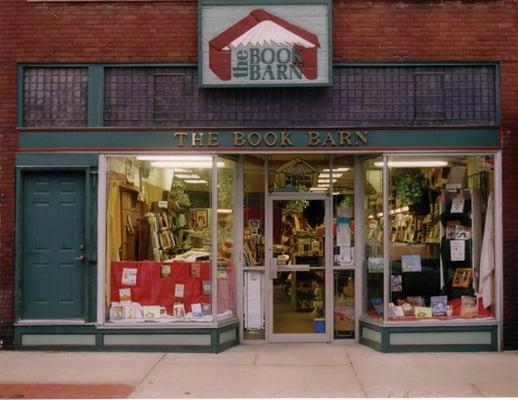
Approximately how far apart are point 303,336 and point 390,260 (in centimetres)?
180

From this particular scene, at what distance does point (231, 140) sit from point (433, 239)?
3332mm

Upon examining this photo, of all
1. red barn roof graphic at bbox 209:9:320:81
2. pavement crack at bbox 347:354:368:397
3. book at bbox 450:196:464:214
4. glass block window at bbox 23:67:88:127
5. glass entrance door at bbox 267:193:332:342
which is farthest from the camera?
glass entrance door at bbox 267:193:332:342

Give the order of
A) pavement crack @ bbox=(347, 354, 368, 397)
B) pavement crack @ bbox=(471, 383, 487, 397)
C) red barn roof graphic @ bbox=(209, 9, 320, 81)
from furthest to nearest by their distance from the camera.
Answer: red barn roof graphic @ bbox=(209, 9, 320, 81) < pavement crack @ bbox=(347, 354, 368, 397) < pavement crack @ bbox=(471, 383, 487, 397)

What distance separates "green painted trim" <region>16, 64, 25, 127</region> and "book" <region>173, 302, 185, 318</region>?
3455mm

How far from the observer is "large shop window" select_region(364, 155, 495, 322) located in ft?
35.3

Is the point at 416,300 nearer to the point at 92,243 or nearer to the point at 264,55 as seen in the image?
the point at 264,55

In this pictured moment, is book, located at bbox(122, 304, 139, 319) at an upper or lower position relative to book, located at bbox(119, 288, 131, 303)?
lower

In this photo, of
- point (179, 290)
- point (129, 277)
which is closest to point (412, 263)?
point (179, 290)

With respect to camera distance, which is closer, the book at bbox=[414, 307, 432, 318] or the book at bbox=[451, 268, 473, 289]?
the book at bbox=[414, 307, 432, 318]

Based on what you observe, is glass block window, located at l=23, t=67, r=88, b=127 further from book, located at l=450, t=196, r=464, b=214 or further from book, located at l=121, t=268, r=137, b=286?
book, located at l=450, t=196, r=464, b=214

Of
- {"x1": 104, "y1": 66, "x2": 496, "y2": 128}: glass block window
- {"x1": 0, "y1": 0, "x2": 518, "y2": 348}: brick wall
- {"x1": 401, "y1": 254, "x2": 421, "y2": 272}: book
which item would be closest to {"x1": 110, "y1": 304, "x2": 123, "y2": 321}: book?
{"x1": 0, "y1": 0, "x2": 518, "y2": 348}: brick wall

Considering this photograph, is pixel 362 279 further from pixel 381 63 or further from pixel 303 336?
pixel 381 63

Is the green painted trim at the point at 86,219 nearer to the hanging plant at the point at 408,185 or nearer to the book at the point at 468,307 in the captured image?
the hanging plant at the point at 408,185

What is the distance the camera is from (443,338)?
1052 cm
